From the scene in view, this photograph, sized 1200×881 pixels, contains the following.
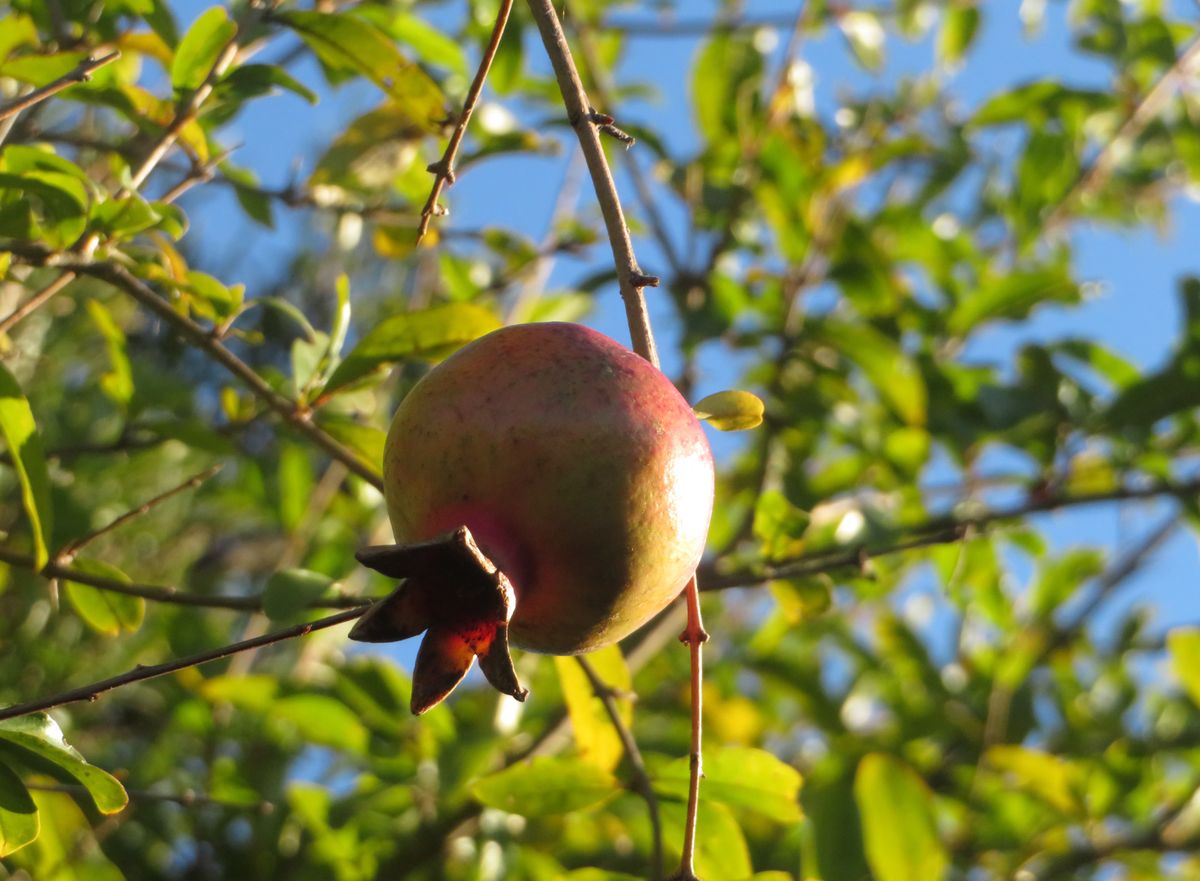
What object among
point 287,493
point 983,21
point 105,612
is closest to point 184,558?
point 287,493

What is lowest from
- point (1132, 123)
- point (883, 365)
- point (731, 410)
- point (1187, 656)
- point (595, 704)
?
point (595, 704)

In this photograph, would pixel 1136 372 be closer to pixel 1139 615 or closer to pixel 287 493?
pixel 1139 615

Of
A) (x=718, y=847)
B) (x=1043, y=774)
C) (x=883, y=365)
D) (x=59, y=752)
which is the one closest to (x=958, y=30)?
(x=883, y=365)

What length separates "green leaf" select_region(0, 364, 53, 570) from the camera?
1045 millimetres

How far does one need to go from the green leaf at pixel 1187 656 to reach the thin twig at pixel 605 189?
1.28m

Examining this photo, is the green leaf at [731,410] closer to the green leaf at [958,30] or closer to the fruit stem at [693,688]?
the fruit stem at [693,688]

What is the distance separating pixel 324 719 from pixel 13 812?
88 centimetres

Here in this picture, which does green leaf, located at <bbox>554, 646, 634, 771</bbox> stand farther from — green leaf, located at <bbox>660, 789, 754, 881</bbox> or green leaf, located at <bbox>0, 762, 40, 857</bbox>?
green leaf, located at <bbox>0, 762, 40, 857</bbox>

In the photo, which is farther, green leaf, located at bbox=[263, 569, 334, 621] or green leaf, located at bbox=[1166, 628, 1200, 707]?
green leaf, located at bbox=[1166, 628, 1200, 707]

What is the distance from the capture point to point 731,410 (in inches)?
36.6

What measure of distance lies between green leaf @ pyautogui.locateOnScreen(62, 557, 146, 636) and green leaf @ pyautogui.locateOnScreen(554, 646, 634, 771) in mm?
384

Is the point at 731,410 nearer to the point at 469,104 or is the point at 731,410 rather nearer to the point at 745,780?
the point at 469,104

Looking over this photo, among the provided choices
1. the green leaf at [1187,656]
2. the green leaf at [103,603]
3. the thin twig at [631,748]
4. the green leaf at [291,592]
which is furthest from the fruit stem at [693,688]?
the green leaf at [1187,656]

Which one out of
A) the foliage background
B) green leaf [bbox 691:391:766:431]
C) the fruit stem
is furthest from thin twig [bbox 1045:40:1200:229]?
the fruit stem
